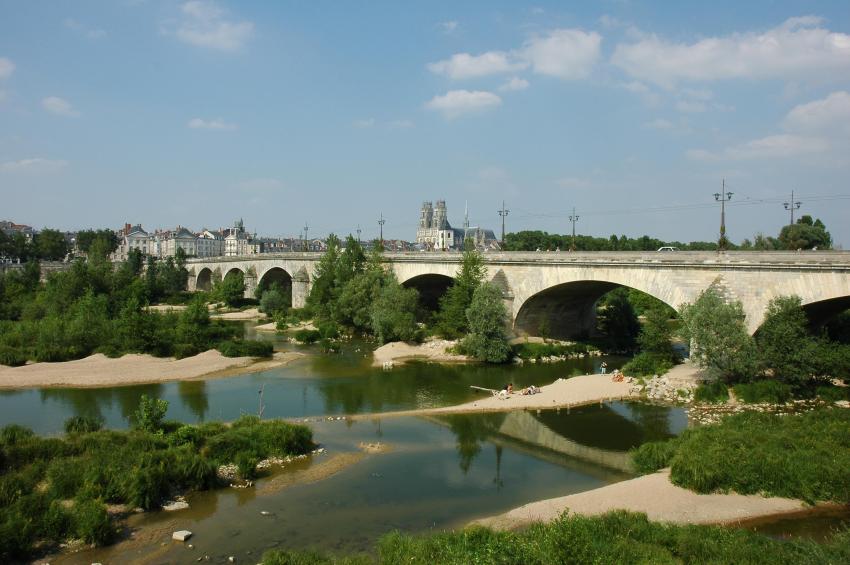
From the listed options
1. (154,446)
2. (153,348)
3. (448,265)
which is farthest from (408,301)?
(154,446)

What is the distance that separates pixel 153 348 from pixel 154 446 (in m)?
21.3

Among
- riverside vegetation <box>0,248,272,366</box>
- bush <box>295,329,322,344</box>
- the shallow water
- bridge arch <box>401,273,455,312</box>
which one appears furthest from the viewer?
bridge arch <box>401,273,455,312</box>

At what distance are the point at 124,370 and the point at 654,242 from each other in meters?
84.1

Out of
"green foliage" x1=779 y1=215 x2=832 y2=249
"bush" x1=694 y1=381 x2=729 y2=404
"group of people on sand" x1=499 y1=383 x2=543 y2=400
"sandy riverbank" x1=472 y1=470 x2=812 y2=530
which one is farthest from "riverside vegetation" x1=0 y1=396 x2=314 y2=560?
"green foliage" x1=779 y1=215 x2=832 y2=249

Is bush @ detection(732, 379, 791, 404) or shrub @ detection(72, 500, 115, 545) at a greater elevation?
bush @ detection(732, 379, 791, 404)

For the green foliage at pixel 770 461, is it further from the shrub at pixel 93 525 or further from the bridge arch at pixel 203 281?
the bridge arch at pixel 203 281

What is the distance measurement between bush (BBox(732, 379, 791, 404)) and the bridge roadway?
2.86 meters

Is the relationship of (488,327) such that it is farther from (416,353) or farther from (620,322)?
(620,322)

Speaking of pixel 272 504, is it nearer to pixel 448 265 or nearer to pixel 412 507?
pixel 412 507

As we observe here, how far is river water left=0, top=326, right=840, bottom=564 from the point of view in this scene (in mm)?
14914

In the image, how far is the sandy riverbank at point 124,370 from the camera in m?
31.6

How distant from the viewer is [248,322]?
61031mm

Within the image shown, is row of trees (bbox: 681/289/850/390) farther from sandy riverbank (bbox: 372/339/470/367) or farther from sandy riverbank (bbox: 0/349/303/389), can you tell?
sandy riverbank (bbox: 0/349/303/389)

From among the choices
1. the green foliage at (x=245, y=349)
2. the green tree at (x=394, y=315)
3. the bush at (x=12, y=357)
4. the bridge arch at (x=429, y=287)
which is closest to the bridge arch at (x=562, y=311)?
the green tree at (x=394, y=315)
